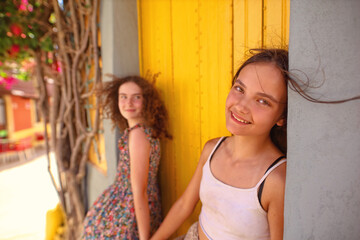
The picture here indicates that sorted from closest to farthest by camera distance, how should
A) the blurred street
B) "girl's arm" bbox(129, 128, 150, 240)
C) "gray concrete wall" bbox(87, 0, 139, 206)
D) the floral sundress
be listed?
"girl's arm" bbox(129, 128, 150, 240) → the floral sundress → "gray concrete wall" bbox(87, 0, 139, 206) → the blurred street

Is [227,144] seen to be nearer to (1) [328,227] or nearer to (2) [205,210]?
(2) [205,210]

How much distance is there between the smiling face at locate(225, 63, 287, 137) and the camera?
0.74 meters

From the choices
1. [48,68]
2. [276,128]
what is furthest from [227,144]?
[48,68]

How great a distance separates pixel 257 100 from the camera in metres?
0.78

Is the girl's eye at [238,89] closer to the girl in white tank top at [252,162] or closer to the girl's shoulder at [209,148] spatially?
the girl in white tank top at [252,162]

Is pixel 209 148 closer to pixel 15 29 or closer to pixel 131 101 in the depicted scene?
pixel 131 101

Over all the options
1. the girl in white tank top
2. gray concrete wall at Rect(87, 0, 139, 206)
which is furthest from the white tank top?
gray concrete wall at Rect(87, 0, 139, 206)

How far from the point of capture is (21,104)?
1184 cm

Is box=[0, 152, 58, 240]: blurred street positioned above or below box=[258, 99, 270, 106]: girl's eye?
below

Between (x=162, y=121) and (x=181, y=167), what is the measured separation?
376 millimetres

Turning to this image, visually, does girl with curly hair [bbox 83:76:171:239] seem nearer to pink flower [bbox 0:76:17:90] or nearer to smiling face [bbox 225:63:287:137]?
smiling face [bbox 225:63:287:137]

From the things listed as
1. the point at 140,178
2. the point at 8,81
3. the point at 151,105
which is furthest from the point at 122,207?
the point at 8,81

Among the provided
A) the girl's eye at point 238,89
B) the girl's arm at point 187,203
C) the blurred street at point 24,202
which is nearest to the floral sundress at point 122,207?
the girl's arm at point 187,203

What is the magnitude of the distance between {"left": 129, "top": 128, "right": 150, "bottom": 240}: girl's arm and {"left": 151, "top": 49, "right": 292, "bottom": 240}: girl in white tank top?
45 cm
